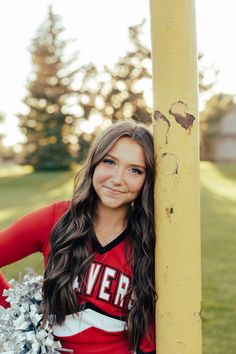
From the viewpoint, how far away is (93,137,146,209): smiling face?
181cm

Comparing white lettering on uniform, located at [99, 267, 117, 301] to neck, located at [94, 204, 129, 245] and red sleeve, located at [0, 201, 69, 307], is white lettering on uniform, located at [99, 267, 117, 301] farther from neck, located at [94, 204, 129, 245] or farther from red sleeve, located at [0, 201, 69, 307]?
red sleeve, located at [0, 201, 69, 307]

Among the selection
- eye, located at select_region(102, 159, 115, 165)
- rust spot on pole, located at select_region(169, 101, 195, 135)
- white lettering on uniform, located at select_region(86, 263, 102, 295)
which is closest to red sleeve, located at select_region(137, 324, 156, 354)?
white lettering on uniform, located at select_region(86, 263, 102, 295)

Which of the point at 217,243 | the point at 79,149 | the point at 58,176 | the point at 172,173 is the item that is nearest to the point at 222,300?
the point at 217,243

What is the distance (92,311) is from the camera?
1.90 m

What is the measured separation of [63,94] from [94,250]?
41.3 m

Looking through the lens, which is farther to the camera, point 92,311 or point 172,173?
point 92,311

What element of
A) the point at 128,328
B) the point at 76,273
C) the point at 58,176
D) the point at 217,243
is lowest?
the point at 58,176

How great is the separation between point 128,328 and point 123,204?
0.45 meters

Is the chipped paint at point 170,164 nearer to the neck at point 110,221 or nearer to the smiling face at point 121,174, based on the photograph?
the smiling face at point 121,174

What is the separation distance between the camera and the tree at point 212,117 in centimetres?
5572

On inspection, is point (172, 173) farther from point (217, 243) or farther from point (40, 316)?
point (217, 243)

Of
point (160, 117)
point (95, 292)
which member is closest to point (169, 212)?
point (160, 117)

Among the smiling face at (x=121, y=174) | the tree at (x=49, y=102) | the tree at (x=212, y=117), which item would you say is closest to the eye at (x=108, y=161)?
the smiling face at (x=121, y=174)

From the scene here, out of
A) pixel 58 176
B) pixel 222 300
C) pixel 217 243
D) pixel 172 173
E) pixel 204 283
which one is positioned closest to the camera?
pixel 172 173
